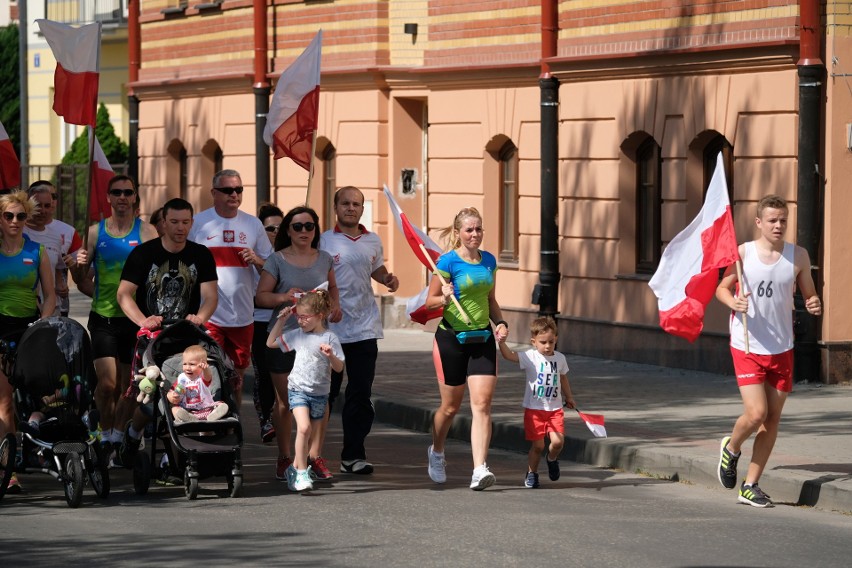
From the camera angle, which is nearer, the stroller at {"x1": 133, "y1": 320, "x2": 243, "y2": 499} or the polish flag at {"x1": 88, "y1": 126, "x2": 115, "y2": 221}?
the stroller at {"x1": 133, "y1": 320, "x2": 243, "y2": 499}

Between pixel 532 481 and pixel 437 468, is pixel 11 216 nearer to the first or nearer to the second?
pixel 437 468

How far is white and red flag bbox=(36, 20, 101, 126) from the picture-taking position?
14109 millimetres

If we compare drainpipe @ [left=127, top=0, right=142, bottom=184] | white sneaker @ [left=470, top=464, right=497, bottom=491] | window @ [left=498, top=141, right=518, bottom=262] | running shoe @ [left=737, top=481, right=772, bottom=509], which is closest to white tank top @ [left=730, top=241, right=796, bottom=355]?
running shoe @ [left=737, top=481, right=772, bottom=509]

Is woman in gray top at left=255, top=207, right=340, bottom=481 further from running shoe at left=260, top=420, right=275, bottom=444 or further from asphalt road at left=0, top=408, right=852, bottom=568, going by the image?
running shoe at left=260, top=420, right=275, bottom=444

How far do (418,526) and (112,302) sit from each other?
3.09m

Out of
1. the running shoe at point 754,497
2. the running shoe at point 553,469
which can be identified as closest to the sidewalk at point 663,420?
the running shoe at point 754,497

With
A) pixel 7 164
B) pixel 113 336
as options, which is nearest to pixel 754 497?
pixel 113 336

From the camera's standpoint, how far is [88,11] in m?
38.9

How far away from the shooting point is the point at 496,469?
12203mm

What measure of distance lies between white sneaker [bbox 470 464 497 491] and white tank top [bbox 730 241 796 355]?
1.63 metres

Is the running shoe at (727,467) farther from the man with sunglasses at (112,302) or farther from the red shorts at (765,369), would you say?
the man with sunglasses at (112,302)

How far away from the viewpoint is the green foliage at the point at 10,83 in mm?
45188

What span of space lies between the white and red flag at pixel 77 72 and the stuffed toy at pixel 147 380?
3832mm

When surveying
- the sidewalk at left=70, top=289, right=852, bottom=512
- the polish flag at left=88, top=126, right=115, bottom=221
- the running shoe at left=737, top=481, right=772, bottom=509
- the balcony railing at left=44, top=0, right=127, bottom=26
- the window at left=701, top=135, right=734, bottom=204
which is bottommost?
the running shoe at left=737, top=481, right=772, bottom=509
